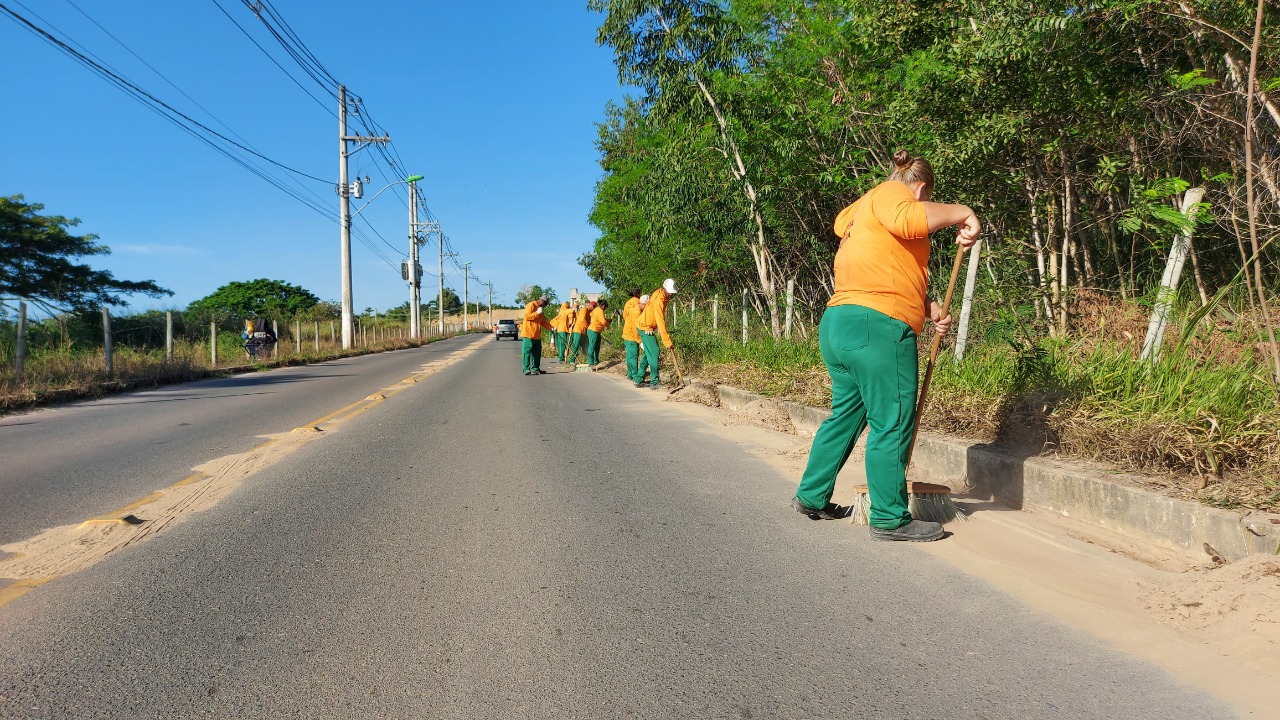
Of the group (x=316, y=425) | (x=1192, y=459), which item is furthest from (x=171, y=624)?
(x=316, y=425)

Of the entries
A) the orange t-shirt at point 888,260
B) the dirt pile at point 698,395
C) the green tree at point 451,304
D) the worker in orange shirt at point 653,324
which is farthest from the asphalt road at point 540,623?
the green tree at point 451,304

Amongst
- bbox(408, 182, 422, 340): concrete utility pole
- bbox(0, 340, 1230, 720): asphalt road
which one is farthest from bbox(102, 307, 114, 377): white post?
bbox(408, 182, 422, 340): concrete utility pole

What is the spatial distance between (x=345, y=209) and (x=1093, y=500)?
33.6m

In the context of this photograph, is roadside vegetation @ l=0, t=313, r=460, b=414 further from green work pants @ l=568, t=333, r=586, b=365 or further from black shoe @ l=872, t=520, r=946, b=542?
black shoe @ l=872, t=520, r=946, b=542

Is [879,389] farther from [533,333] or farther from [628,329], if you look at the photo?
[533,333]

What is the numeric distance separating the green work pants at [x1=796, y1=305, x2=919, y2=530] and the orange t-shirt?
71 mm

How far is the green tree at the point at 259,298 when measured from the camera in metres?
68.4

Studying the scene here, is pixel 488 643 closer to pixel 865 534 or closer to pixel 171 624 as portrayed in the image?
pixel 171 624

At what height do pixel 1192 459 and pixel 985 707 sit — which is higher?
pixel 1192 459

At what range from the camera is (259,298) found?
70500mm

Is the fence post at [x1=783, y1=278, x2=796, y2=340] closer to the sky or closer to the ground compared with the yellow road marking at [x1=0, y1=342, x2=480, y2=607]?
closer to the sky

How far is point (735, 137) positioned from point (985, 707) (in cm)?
1038

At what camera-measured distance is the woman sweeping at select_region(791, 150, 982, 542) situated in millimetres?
3785

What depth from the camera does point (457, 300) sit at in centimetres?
15488
